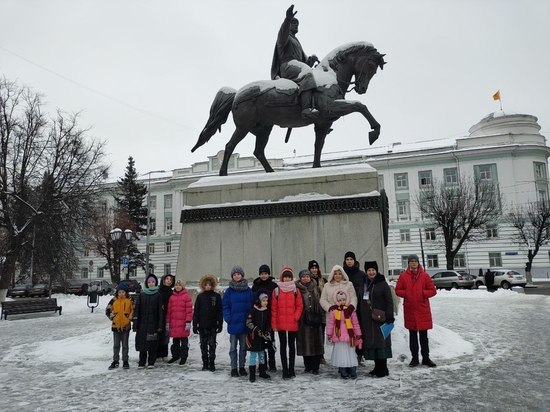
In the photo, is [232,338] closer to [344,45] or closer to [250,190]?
[250,190]

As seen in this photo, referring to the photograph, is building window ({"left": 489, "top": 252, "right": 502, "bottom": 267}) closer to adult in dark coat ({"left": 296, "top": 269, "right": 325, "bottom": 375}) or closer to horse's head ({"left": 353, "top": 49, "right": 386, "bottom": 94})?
horse's head ({"left": 353, "top": 49, "right": 386, "bottom": 94})

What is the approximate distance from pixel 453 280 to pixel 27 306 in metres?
26.5

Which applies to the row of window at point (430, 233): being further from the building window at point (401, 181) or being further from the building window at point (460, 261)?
the building window at point (401, 181)

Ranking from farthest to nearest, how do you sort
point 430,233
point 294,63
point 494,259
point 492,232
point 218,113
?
point 430,233 < point 492,232 < point 494,259 < point 218,113 < point 294,63

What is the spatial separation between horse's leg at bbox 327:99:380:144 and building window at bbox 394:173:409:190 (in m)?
42.3

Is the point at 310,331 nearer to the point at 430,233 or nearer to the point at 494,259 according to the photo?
the point at 494,259

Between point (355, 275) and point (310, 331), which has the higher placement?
point (355, 275)

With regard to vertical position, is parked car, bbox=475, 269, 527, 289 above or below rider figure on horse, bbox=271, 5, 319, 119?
below

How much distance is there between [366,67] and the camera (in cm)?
971

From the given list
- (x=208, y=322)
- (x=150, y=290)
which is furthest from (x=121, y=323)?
(x=208, y=322)

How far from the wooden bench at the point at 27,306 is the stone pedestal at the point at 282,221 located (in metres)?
13.1

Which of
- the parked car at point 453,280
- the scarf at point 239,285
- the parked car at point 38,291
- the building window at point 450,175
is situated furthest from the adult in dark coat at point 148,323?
the building window at point 450,175

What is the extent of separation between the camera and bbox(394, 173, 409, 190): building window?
49.8 metres

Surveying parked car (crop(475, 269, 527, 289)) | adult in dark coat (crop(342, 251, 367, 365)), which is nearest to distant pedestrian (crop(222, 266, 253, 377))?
adult in dark coat (crop(342, 251, 367, 365))
